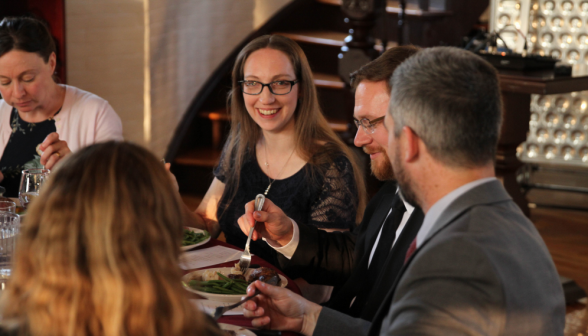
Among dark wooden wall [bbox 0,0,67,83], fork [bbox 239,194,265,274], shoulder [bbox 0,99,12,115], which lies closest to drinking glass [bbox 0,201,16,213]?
fork [bbox 239,194,265,274]

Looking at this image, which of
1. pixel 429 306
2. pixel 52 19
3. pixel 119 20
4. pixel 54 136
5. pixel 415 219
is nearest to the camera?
pixel 429 306

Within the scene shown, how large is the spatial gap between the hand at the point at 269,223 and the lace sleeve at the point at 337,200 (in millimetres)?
376

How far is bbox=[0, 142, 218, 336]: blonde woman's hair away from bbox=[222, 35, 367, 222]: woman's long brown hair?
1442 mm

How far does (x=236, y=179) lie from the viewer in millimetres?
2449

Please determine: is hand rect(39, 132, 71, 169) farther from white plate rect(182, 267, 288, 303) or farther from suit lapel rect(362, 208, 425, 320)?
suit lapel rect(362, 208, 425, 320)

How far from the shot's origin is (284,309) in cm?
145

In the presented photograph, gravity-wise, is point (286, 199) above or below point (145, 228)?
below

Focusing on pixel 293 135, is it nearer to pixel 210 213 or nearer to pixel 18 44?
pixel 210 213

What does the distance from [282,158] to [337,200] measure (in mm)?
306

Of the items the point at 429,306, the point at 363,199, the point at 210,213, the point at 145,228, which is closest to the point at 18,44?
the point at 210,213

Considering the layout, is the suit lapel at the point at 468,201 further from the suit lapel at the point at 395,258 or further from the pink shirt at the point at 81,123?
the pink shirt at the point at 81,123

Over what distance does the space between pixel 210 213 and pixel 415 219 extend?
1177 mm

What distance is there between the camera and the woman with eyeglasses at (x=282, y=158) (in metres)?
2.27

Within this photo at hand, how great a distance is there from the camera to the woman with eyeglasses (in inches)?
89.4
